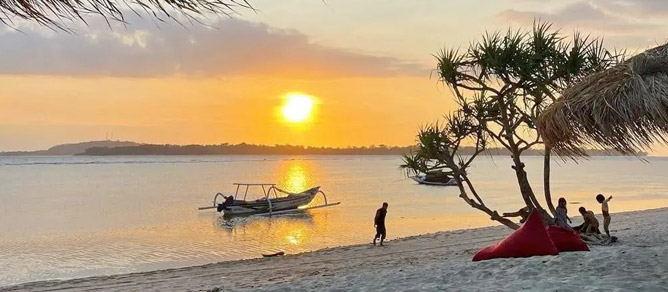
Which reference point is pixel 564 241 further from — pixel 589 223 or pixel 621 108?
pixel 621 108

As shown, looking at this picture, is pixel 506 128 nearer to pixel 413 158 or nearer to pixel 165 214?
pixel 413 158

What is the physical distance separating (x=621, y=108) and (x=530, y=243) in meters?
3.53

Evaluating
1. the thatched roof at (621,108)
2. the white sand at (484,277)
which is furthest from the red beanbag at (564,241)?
the thatched roof at (621,108)

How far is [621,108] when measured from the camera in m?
3.92

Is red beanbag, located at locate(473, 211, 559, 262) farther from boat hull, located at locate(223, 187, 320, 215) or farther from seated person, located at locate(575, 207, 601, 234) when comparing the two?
boat hull, located at locate(223, 187, 320, 215)

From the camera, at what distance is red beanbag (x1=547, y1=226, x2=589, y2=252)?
7.41 metres

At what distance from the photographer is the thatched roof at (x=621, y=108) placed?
386 centimetres

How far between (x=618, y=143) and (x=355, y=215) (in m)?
23.3

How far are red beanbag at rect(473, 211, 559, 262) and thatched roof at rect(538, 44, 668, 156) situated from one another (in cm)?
283

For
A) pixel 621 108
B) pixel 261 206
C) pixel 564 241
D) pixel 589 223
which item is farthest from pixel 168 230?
pixel 621 108

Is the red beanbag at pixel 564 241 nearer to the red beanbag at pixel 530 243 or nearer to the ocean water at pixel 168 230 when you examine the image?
the red beanbag at pixel 530 243

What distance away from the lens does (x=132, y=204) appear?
35250 millimetres

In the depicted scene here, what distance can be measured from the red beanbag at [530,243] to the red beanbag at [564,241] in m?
0.31

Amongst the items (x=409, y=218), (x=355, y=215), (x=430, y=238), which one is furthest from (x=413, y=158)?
(x=355, y=215)
